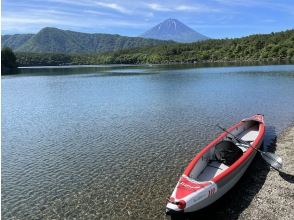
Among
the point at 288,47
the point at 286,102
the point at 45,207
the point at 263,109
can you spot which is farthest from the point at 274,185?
the point at 288,47

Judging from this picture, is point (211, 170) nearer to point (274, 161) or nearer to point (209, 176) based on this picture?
point (209, 176)

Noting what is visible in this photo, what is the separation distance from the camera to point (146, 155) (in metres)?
23.0

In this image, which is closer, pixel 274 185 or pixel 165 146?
pixel 274 185

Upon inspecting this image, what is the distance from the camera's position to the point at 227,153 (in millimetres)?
18109

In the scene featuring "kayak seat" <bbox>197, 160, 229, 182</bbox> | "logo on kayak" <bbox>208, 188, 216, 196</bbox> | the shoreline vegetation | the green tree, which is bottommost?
the shoreline vegetation

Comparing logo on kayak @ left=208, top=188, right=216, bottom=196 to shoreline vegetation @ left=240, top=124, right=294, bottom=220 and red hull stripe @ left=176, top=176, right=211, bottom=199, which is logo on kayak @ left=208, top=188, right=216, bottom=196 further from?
shoreline vegetation @ left=240, top=124, right=294, bottom=220

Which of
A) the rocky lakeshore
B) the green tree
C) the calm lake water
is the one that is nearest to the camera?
the rocky lakeshore

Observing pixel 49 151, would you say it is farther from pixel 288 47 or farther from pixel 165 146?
pixel 288 47

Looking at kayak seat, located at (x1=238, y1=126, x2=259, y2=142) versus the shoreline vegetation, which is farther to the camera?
kayak seat, located at (x1=238, y1=126, x2=259, y2=142)

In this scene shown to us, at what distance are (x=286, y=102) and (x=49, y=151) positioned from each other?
1184 inches

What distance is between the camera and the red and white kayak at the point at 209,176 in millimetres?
13453

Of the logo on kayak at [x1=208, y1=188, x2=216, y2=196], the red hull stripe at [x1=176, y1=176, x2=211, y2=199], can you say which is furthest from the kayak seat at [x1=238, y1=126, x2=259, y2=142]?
the red hull stripe at [x1=176, y1=176, x2=211, y2=199]

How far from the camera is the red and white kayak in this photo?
13453 millimetres

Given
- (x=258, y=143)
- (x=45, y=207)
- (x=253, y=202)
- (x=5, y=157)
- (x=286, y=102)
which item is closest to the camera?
(x=253, y=202)
